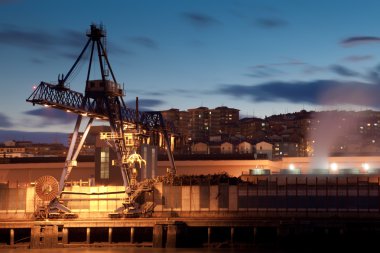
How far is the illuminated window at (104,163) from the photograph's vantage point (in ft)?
280

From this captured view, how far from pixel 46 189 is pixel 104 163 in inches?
512

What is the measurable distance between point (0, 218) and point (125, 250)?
1543cm

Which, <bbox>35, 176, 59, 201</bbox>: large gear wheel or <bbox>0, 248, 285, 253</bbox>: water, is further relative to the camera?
<bbox>35, 176, 59, 201</bbox>: large gear wheel

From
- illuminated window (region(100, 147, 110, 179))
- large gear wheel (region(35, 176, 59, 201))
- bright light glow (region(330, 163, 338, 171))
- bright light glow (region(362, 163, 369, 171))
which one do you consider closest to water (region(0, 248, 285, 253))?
large gear wheel (region(35, 176, 59, 201))

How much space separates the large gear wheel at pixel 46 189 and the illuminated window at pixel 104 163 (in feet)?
38.7

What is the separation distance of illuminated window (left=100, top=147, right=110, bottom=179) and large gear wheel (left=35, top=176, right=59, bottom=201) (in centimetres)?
1181

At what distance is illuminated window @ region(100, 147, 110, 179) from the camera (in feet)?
280

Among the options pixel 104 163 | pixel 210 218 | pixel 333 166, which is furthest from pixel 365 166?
pixel 210 218

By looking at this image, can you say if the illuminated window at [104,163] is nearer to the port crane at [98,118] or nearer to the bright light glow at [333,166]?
the port crane at [98,118]

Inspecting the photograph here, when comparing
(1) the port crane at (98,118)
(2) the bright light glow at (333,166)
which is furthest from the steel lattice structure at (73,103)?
(2) the bright light glow at (333,166)

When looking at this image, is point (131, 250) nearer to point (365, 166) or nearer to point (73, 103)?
point (73, 103)

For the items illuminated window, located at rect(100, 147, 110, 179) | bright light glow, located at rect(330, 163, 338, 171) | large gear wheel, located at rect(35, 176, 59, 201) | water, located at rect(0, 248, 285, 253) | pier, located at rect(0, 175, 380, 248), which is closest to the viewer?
water, located at rect(0, 248, 285, 253)

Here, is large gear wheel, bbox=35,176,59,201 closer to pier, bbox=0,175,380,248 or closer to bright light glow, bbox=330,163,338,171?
pier, bbox=0,175,380,248

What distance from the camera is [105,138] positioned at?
8038 centimetres
